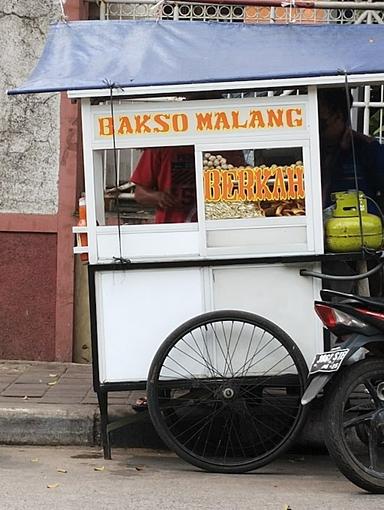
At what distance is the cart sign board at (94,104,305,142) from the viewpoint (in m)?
5.18

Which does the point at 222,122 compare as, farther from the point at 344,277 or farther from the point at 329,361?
the point at 329,361

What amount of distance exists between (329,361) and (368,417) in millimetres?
350

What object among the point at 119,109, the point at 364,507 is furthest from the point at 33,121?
the point at 364,507

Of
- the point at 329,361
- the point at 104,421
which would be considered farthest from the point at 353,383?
the point at 104,421

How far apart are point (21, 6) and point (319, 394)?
13.6 feet

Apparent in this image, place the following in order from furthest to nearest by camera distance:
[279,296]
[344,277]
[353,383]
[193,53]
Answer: [193,53], [279,296], [344,277], [353,383]

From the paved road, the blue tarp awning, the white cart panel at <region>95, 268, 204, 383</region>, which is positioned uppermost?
the blue tarp awning

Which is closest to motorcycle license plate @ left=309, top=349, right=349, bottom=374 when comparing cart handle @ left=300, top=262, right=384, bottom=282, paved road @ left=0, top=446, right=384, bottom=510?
cart handle @ left=300, top=262, right=384, bottom=282

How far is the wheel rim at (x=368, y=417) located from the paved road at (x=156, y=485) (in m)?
0.17

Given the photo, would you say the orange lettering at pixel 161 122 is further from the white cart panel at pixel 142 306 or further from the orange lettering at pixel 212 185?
the white cart panel at pixel 142 306

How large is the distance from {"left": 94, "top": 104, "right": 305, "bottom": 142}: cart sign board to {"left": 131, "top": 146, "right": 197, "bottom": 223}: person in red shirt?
0.12m

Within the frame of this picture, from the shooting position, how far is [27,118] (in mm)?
7469

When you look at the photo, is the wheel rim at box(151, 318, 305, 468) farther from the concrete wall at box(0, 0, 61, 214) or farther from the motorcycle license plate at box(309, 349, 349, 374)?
the concrete wall at box(0, 0, 61, 214)

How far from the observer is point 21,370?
7.29 meters
